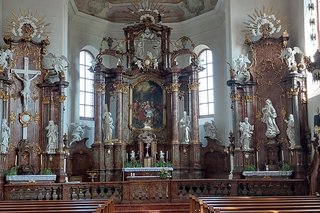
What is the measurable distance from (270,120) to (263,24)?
4408 mm

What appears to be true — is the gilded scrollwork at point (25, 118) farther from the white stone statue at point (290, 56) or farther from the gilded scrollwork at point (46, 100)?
the white stone statue at point (290, 56)

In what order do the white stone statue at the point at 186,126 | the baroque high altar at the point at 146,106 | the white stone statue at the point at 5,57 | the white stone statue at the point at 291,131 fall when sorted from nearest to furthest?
the white stone statue at the point at 291,131
the white stone statue at the point at 5,57
the baroque high altar at the point at 146,106
the white stone statue at the point at 186,126

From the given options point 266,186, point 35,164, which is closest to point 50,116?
point 35,164

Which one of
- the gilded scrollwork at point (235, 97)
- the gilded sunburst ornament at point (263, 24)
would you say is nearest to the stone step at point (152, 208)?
the gilded scrollwork at point (235, 97)

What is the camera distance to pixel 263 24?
903 inches

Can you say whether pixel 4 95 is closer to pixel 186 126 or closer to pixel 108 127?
pixel 108 127

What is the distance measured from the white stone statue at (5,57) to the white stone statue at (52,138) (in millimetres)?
2982

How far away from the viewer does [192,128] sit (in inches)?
953

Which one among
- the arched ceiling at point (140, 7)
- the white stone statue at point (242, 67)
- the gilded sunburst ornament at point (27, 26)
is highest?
the arched ceiling at point (140, 7)

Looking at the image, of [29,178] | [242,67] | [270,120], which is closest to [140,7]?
[242,67]

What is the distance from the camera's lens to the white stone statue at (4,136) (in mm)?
20109

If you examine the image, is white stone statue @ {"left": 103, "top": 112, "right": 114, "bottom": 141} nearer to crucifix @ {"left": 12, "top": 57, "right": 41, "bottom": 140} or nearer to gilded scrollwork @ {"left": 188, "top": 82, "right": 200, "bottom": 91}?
crucifix @ {"left": 12, "top": 57, "right": 41, "bottom": 140}

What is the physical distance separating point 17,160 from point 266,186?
32.9ft

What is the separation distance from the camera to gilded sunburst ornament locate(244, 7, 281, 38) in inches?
899
